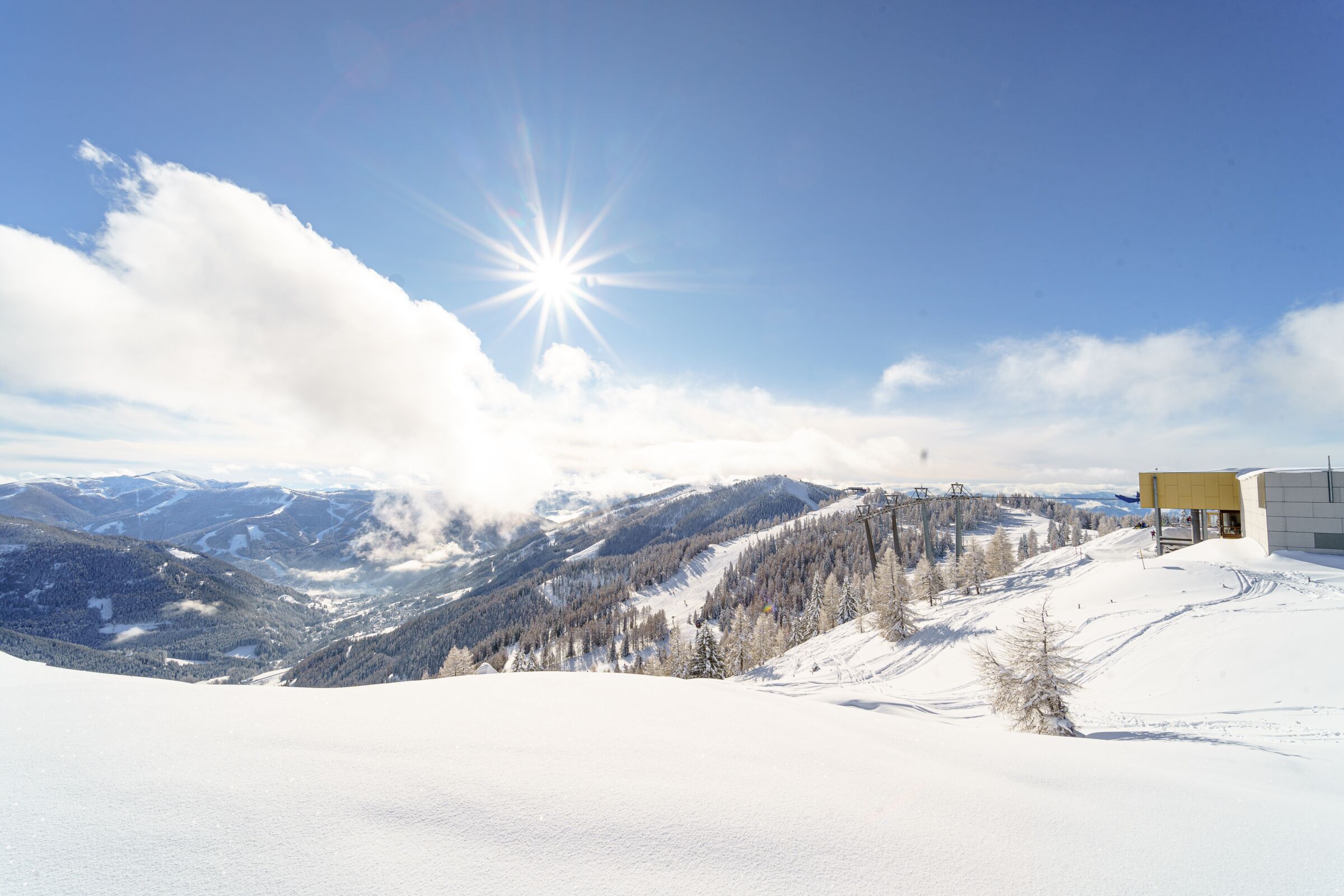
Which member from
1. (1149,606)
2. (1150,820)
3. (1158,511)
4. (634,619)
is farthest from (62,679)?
(634,619)

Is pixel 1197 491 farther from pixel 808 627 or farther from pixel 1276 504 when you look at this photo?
pixel 808 627

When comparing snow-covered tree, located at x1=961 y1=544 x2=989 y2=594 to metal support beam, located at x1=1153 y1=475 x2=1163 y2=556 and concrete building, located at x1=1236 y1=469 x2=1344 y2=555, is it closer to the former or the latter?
metal support beam, located at x1=1153 y1=475 x2=1163 y2=556

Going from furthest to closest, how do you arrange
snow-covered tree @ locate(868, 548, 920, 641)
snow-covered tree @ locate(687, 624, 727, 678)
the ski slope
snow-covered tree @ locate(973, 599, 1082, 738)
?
the ski slope, snow-covered tree @ locate(687, 624, 727, 678), snow-covered tree @ locate(868, 548, 920, 641), snow-covered tree @ locate(973, 599, 1082, 738)

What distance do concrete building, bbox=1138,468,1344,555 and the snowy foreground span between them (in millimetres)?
33860

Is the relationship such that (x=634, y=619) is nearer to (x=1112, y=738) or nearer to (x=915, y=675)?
(x=915, y=675)

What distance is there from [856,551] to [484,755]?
413ft

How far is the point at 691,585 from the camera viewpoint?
162 m

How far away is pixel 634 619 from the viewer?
405ft

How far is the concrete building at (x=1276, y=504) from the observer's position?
27719 mm

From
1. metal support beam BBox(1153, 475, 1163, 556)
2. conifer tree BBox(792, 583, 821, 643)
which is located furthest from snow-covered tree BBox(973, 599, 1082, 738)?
conifer tree BBox(792, 583, 821, 643)

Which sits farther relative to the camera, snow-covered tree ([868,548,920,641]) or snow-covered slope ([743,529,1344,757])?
snow-covered tree ([868,548,920,641])

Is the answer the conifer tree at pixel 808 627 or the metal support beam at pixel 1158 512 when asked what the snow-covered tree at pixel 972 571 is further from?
the conifer tree at pixel 808 627

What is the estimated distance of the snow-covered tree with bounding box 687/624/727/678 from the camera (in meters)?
38.8

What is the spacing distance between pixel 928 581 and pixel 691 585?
12053 centimetres
